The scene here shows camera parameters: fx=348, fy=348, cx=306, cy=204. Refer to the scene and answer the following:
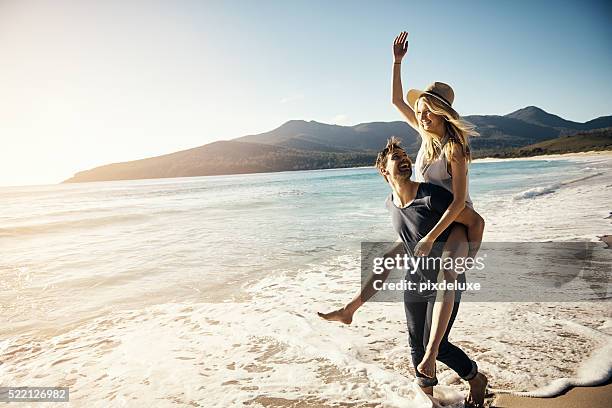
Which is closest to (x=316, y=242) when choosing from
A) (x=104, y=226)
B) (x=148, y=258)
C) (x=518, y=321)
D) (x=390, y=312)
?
(x=148, y=258)

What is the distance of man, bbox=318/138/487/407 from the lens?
2.11m

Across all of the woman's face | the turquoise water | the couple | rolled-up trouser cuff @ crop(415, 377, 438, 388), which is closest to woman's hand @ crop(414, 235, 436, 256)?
the couple

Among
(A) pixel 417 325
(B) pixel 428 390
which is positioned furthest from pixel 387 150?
(B) pixel 428 390

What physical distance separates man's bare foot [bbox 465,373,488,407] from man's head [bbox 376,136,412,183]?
1.68 meters

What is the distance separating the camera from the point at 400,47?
3.19m

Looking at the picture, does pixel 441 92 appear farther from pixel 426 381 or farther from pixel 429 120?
pixel 426 381

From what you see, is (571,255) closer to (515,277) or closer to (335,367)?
(515,277)

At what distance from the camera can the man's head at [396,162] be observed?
7.68ft

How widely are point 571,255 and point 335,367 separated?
5.83 metres

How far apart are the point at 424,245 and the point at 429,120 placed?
0.85 meters

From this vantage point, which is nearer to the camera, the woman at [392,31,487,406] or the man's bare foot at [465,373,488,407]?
the woman at [392,31,487,406]

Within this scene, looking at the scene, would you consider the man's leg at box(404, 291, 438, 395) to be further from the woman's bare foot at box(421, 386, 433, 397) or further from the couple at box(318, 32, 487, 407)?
the woman's bare foot at box(421, 386, 433, 397)

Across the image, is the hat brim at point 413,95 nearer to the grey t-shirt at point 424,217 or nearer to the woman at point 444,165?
the woman at point 444,165

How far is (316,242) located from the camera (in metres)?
10.7
